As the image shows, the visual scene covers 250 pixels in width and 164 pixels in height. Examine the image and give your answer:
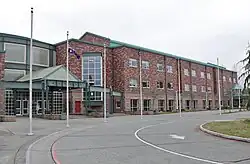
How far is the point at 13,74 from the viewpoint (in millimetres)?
45938

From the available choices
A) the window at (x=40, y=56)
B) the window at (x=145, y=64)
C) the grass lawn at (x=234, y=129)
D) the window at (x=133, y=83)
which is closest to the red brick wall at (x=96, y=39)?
the window at (x=145, y=64)

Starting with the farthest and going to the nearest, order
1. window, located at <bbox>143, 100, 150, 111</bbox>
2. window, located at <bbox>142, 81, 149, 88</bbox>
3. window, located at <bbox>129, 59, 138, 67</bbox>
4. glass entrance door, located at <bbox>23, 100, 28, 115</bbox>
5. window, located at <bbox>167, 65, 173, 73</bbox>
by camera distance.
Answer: window, located at <bbox>167, 65, 173, 73</bbox>
window, located at <bbox>143, 100, 150, 111</bbox>
window, located at <bbox>142, 81, 149, 88</bbox>
window, located at <bbox>129, 59, 138, 67</bbox>
glass entrance door, located at <bbox>23, 100, 28, 115</bbox>

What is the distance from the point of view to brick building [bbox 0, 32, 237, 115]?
142ft

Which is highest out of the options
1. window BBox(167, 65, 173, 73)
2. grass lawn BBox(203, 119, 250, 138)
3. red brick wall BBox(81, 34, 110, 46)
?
red brick wall BBox(81, 34, 110, 46)

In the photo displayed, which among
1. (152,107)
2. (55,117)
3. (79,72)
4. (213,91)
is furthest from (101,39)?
(213,91)

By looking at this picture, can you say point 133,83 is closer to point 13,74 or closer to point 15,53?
point 13,74

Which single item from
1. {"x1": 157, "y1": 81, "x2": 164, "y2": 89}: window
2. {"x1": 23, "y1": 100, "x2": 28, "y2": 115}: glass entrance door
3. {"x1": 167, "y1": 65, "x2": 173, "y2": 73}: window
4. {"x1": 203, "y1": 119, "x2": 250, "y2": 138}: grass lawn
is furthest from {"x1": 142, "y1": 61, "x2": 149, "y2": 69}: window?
{"x1": 203, "y1": 119, "x2": 250, "y2": 138}: grass lawn

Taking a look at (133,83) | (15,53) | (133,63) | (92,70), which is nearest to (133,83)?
(133,83)

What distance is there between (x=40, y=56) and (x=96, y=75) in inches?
369

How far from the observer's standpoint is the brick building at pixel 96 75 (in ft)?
142

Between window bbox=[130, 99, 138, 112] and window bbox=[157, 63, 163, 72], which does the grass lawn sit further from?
window bbox=[157, 63, 163, 72]

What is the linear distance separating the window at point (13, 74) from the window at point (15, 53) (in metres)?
1.47

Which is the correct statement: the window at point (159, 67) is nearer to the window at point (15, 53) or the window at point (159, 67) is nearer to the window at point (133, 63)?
the window at point (133, 63)

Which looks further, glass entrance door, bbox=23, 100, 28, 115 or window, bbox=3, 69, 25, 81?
glass entrance door, bbox=23, 100, 28, 115
